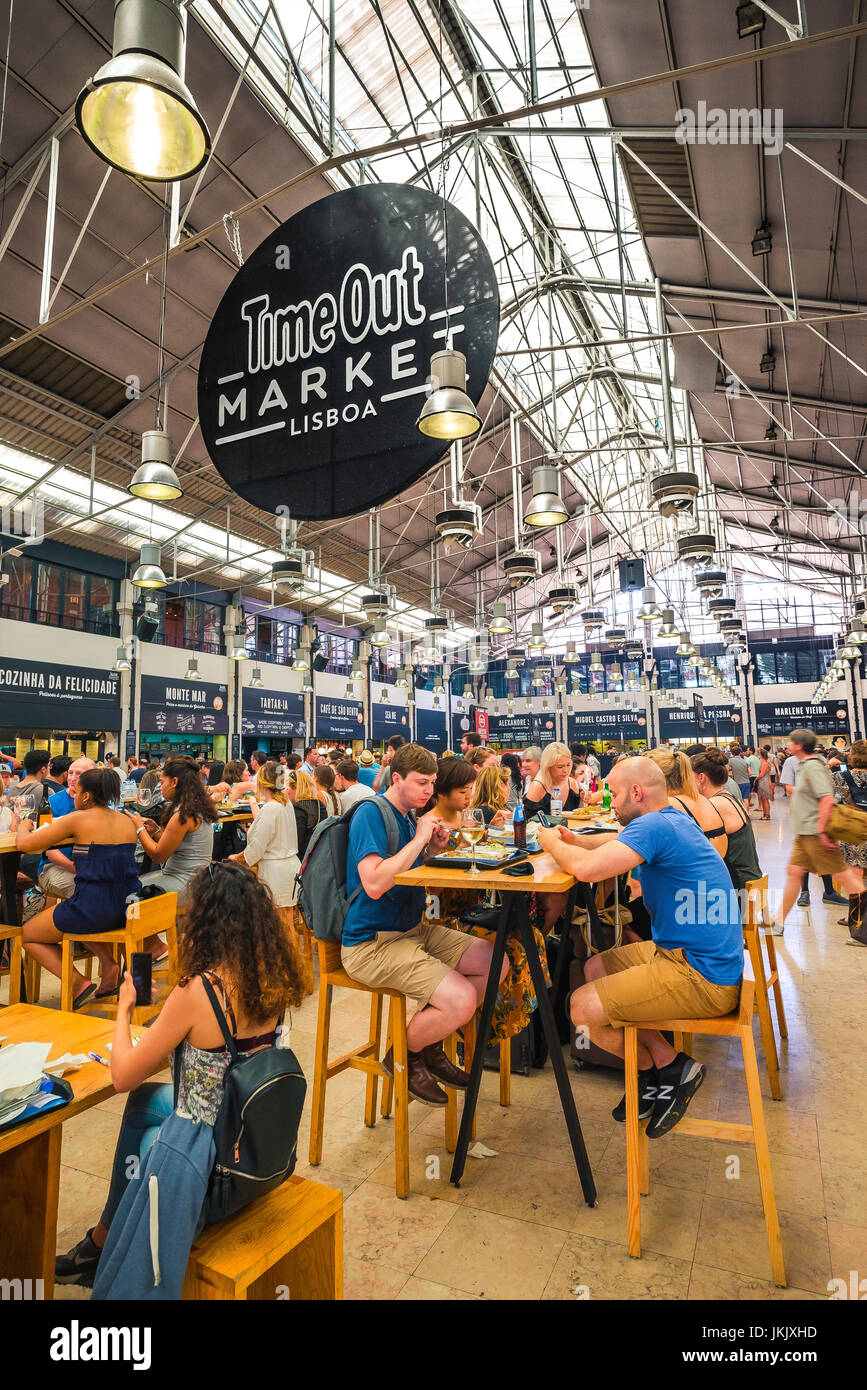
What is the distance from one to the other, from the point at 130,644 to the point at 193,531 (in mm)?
3016

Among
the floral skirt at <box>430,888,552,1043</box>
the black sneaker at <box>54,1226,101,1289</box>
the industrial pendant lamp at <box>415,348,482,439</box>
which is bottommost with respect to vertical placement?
the black sneaker at <box>54,1226,101,1289</box>

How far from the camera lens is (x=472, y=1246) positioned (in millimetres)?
2164

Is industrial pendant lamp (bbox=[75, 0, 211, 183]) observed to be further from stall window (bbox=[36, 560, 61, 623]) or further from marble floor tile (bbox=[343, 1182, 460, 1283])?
stall window (bbox=[36, 560, 61, 623])

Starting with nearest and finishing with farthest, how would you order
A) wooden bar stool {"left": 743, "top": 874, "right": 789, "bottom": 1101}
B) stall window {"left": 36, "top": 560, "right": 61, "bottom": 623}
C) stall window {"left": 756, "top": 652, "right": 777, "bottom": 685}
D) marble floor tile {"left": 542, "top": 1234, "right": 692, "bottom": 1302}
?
marble floor tile {"left": 542, "top": 1234, "right": 692, "bottom": 1302}, wooden bar stool {"left": 743, "top": 874, "right": 789, "bottom": 1101}, stall window {"left": 36, "top": 560, "right": 61, "bottom": 623}, stall window {"left": 756, "top": 652, "right": 777, "bottom": 685}

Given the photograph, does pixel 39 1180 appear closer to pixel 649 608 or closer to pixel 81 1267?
pixel 81 1267

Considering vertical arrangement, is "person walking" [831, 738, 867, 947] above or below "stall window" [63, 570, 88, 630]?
below

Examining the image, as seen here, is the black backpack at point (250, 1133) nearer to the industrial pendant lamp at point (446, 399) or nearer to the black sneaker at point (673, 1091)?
the black sneaker at point (673, 1091)

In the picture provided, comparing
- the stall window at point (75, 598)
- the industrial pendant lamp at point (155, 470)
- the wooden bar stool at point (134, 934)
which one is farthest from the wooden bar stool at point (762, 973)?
the stall window at point (75, 598)

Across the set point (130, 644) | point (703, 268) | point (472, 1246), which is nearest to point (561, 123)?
point (703, 268)

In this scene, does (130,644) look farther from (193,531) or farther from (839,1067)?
(839,1067)

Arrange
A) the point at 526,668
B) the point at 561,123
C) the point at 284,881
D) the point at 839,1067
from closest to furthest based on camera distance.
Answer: the point at 839,1067
the point at 284,881
the point at 561,123
the point at 526,668

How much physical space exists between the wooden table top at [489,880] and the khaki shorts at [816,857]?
340 centimetres

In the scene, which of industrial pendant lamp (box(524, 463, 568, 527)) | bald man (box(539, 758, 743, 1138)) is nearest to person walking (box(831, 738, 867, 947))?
industrial pendant lamp (box(524, 463, 568, 527))

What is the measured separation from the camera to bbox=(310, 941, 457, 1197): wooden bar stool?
2461 mm
